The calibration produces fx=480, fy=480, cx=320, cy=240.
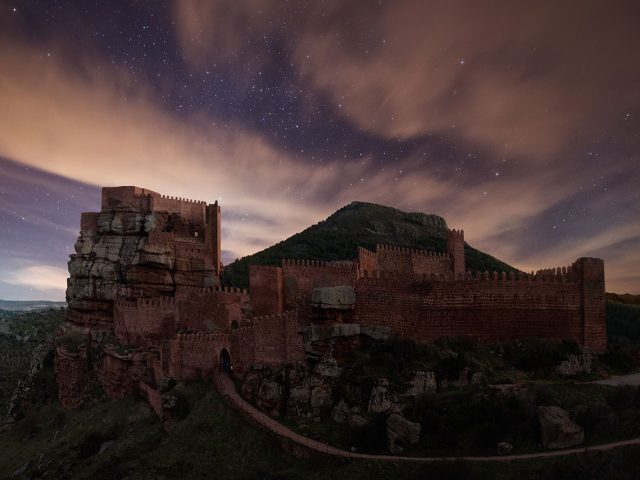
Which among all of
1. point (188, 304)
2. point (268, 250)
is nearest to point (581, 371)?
point (188, 304)

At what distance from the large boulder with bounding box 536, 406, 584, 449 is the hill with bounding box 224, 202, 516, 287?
161 feet

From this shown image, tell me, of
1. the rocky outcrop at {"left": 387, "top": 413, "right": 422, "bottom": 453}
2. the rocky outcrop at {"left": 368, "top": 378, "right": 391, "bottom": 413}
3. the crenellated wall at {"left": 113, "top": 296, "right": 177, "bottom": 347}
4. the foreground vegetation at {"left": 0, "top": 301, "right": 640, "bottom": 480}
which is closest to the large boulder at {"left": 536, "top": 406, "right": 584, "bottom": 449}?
the foreground vegetation at {"left": 0, "top": 301, "right": 640, "bottom": 480}

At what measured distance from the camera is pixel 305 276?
3362 cm

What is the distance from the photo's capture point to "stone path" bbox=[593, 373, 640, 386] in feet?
63.1

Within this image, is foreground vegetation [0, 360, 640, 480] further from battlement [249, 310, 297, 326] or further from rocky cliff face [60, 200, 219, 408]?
battlement [249, 310, 297, 326]

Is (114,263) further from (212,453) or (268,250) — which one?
(268,250)

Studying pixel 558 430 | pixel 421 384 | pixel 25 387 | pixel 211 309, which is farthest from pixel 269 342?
pixel 25 387

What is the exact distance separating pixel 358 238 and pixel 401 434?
7298 centimetres

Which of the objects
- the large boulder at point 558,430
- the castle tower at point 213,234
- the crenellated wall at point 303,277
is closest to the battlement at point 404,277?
the crenellated wall at point 303,277

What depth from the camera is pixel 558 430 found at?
16.2 meters

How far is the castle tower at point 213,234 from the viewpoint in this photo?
47.3 meters

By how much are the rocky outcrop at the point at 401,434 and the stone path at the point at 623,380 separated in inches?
310

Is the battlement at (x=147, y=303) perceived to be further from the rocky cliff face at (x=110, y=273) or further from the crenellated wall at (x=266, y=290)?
the crenellated wall at (x=266, y=290)

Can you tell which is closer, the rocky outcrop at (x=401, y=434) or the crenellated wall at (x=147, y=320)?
the rocky outcrop at (x=401, y=434)
